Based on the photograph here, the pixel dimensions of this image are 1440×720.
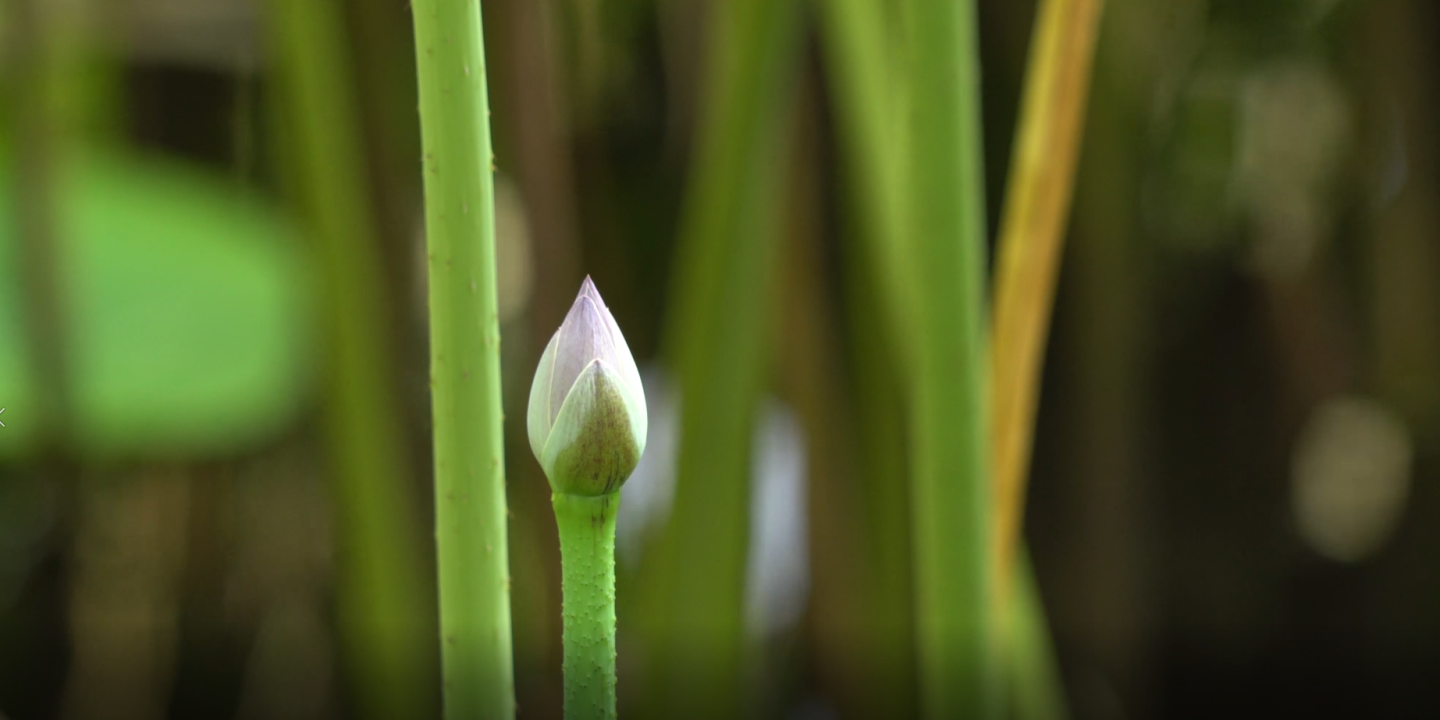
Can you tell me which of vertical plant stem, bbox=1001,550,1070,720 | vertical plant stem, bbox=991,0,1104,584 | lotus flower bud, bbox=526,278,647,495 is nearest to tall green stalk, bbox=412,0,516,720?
lotus flower bud, bbox=526,278,647,495

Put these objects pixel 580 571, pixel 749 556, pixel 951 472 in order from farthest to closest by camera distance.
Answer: pixel 749 556 → pixel 951 472 → pixel 580 571

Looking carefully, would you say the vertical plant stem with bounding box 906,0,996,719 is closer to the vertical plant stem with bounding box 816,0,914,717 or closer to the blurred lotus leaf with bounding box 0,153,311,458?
the vertical plant stem with bounding box 816,0,914,717

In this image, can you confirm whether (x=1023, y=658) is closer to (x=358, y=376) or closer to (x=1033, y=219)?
(x=1033, y=219)

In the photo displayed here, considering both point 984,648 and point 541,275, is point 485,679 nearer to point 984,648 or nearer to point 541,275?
point 984,648

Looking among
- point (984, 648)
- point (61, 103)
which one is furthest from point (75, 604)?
point (984, 648)

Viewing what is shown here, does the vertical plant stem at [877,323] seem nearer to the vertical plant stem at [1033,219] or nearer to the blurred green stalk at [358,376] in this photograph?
the vertical plant stem at [1033,219]

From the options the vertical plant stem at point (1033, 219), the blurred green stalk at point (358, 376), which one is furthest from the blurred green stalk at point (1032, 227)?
the blurred green stalk at point (358, 376)
